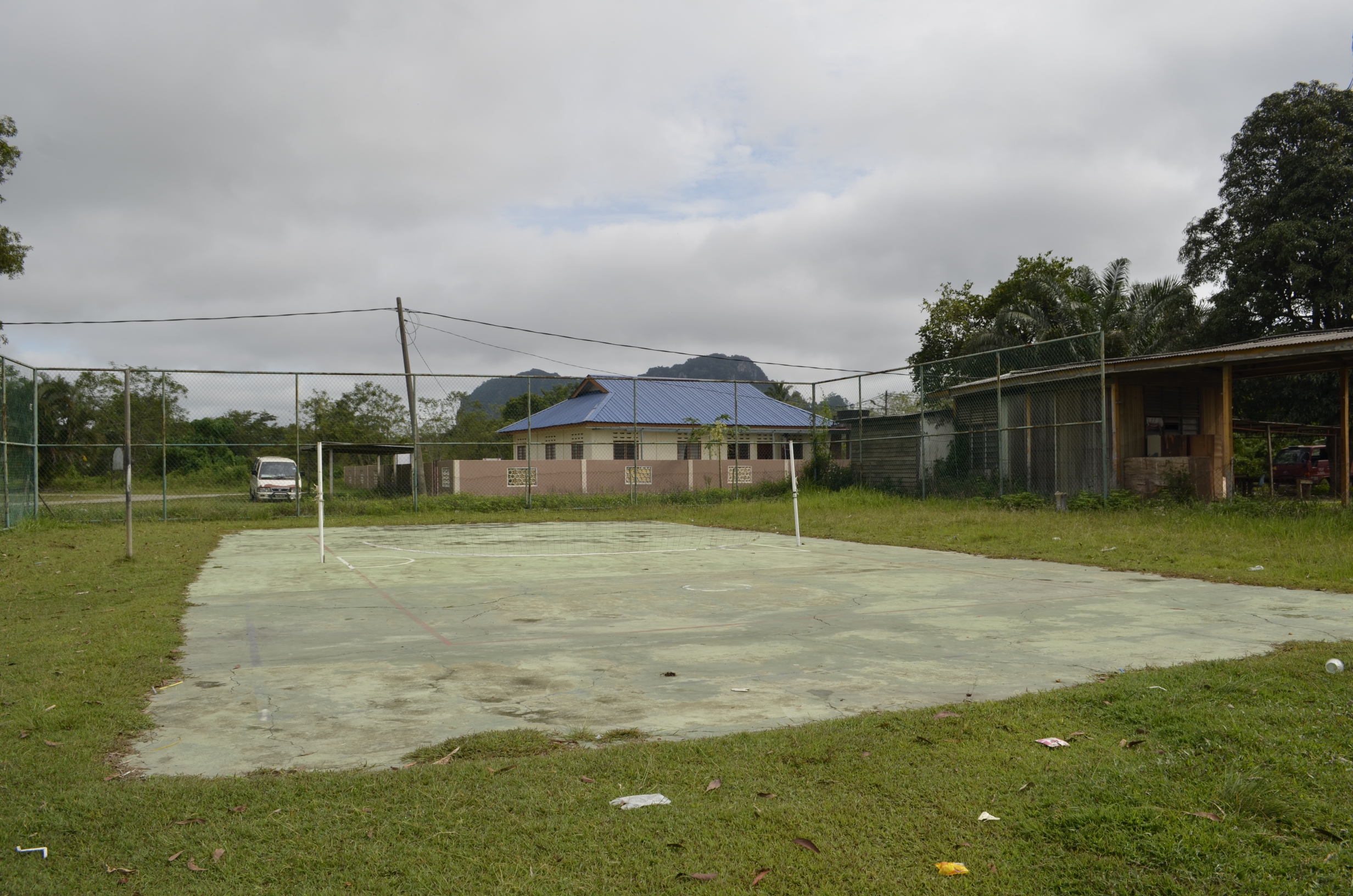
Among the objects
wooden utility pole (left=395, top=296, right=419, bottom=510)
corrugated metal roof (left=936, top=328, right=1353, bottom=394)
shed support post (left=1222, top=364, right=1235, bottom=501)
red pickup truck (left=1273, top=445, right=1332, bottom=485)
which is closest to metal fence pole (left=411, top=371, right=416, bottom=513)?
wooden utility pole (left=395, top=296, right=419, bottom=510)

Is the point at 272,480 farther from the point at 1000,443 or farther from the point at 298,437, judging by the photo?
the point at 1000,443

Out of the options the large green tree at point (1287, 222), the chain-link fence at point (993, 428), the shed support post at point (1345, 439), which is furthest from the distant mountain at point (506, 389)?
the large green tree at point (1287, 222)

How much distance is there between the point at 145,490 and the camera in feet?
77.4

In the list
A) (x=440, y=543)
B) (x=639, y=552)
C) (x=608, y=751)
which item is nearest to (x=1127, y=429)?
(x=639, y=552)

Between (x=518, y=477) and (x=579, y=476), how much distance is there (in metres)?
1.88

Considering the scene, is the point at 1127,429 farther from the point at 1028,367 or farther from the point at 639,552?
the point at 639,552

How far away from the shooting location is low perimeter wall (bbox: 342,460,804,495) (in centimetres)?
2773

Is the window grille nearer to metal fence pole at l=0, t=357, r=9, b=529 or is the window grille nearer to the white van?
the white van

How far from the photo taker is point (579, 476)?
28.4m

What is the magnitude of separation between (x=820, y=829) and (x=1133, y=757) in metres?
1.62

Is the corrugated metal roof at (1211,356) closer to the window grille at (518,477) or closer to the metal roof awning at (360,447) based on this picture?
the window grille at (518,477)

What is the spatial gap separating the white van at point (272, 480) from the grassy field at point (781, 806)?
76.1 ft

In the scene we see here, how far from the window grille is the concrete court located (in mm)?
14956

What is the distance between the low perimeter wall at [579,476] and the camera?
91.0 ft
